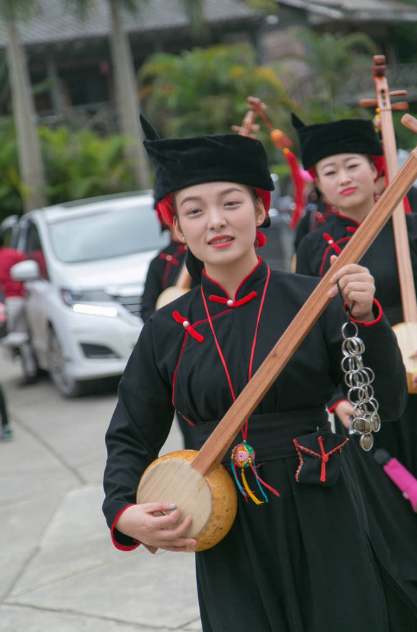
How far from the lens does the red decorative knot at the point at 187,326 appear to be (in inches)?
96.4

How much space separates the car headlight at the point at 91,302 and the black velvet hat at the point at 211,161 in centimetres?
629

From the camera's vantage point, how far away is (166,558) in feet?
15.4

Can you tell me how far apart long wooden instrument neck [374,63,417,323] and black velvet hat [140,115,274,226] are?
1244 millimetres

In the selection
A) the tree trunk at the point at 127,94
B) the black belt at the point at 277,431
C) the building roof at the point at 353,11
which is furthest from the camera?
the building roof at the point at 353,11

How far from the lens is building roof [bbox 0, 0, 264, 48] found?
28.3 m

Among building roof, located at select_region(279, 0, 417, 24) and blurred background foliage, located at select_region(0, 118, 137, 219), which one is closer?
blurred background foliage, located at select_region(0, 118, 137, 219)

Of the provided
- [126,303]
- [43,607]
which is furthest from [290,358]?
[126,303]

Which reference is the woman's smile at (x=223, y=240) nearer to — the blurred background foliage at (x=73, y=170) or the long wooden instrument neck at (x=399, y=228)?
the long wooden instrument neck at (x=399, y=228)

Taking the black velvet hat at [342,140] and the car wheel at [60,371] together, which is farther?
the car wheel at [60,371]

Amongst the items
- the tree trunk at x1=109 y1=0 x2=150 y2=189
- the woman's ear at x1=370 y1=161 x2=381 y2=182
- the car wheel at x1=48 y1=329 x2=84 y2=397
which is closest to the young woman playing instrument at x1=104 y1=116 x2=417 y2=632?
the woman's ear at x1=370 y1=161 x2=381 y2=182

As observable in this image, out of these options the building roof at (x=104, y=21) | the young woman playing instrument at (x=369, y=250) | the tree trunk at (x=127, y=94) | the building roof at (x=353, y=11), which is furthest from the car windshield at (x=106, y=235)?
the building roof at (x=353, y=11)

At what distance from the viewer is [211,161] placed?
93.7 inches

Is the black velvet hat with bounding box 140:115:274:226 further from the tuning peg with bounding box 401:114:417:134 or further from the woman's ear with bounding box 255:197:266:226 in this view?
the tuning peg with bounding box 401:114:417:134

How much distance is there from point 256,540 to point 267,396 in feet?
1.22
